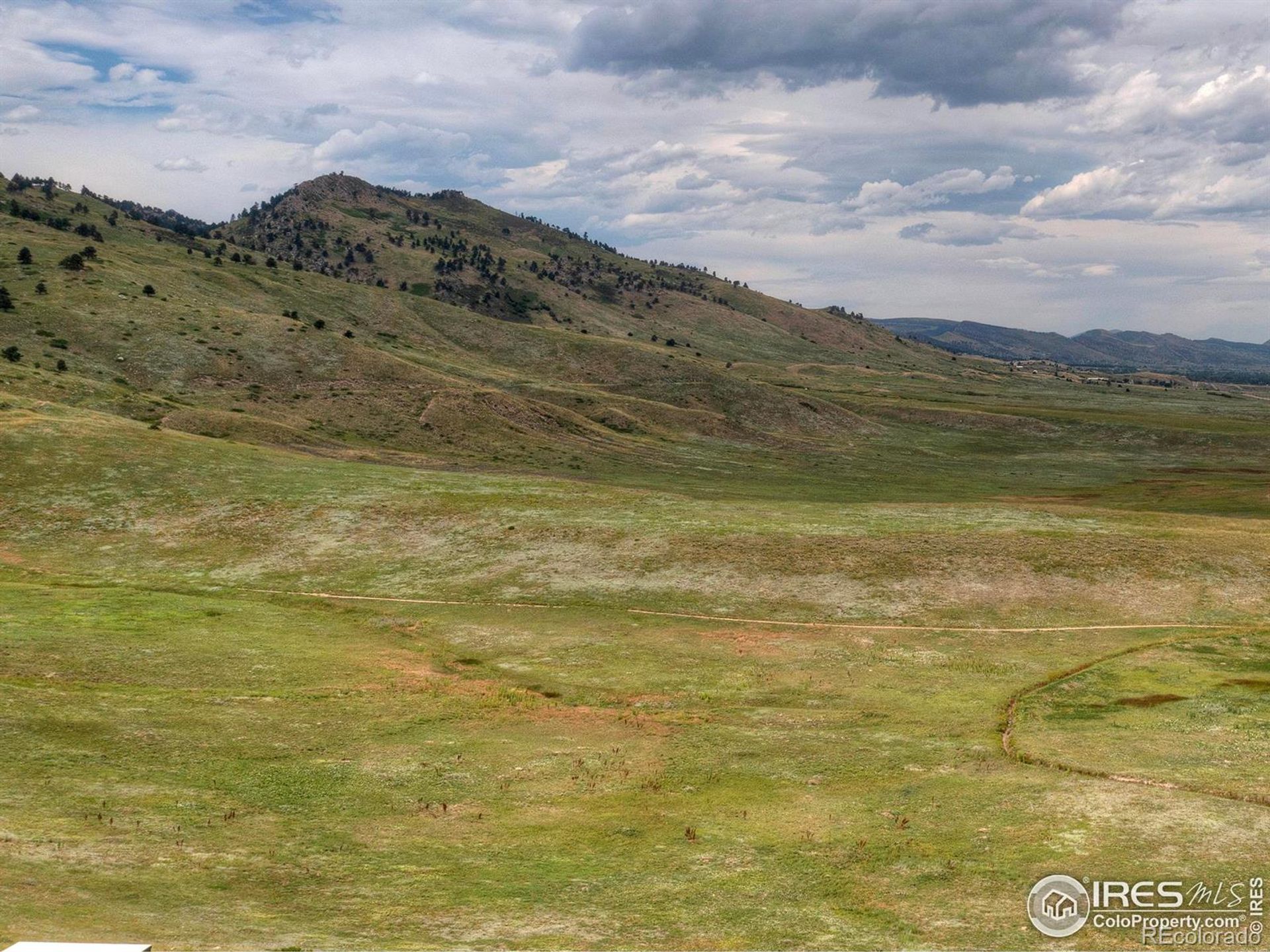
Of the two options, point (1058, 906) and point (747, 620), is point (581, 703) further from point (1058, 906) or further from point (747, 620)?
point (1058, 906)

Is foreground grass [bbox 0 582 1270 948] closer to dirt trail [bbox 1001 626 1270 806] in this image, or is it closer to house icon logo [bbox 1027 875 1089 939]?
house icon logo [bbox 1027 875 1089 939]

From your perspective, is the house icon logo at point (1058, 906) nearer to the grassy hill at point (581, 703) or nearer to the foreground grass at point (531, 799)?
the grassy hill at point (581, 703)

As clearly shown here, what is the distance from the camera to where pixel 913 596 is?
63.8 meters

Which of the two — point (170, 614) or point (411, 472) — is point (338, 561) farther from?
point (411, 472)

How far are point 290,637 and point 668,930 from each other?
37126mm

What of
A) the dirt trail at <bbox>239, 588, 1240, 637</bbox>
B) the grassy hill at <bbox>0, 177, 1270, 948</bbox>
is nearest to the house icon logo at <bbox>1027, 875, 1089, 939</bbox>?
the grassy hill at <bbox>0, 177, 1270, 948</bbox>

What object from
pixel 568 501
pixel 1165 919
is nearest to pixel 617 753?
pixel 1165 919

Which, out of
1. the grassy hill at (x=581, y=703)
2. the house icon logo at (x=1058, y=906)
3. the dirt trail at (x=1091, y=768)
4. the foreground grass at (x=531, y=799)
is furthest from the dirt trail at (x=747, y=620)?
the house icon logo at (x=1058, y=906)

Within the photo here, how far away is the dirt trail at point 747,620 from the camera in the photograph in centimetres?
5869

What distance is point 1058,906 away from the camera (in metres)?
23.9

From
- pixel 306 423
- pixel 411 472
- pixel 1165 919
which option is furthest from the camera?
pixel 306 423

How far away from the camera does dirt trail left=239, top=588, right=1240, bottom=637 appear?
5869 cm

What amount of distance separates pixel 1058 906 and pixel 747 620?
121 feet

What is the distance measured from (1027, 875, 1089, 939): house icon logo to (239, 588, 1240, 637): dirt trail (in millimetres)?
33811
